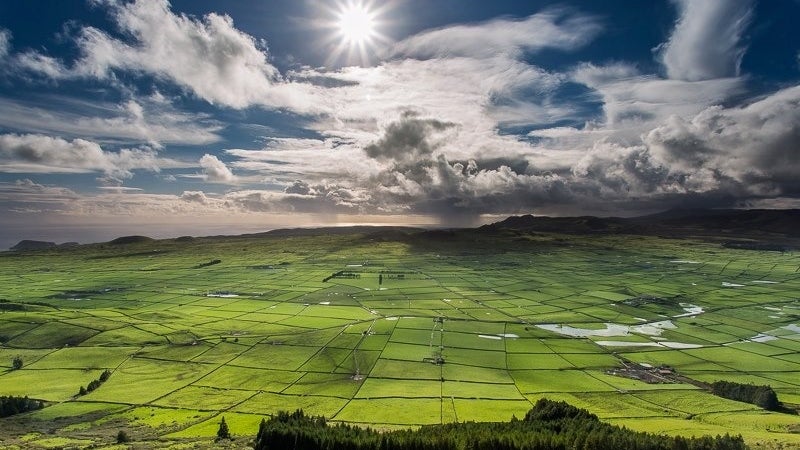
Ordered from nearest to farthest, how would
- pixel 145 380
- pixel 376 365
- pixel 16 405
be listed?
pixel 16 405, pixel 145 380, pixel 376 365

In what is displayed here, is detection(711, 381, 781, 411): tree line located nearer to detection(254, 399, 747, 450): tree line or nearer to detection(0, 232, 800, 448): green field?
detection(0, 232, 800, 448): green field

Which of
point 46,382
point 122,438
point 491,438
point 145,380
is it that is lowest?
point 46,382

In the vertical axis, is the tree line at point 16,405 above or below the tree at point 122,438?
below

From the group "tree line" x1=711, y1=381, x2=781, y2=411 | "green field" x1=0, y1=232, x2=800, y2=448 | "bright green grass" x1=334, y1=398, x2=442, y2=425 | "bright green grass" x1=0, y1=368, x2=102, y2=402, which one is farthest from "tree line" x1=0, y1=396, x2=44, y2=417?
"tree line" x1=711, y1=381, x2=781, y2=411

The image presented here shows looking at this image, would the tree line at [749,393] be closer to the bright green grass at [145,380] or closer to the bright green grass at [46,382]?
the bright green grass at [145,380]

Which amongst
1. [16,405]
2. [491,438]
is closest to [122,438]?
[16,405]

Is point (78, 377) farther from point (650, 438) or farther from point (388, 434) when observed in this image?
point (650, 438)

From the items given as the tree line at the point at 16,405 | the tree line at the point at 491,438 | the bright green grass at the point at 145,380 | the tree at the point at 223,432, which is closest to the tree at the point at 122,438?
the tree at the point at 223,432

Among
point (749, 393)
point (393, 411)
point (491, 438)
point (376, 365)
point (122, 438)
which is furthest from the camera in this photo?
point (376, 365)

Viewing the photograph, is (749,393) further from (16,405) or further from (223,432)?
(16,405)
